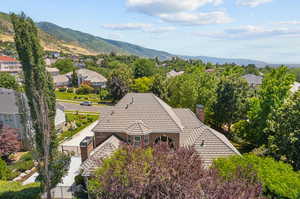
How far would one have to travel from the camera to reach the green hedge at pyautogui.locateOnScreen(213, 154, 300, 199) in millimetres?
11922

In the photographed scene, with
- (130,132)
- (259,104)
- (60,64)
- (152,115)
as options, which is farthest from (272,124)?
(60,64)

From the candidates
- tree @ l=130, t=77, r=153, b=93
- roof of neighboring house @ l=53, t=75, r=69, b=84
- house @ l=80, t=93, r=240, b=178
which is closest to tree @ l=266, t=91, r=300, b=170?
house @ l=80, t=93, r=240, b=178

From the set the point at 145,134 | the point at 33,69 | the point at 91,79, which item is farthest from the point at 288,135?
the point at 91,79

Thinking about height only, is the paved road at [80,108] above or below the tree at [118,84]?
below

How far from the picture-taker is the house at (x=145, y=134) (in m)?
17.8

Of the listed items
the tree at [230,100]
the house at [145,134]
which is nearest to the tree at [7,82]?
the house at [145,134]

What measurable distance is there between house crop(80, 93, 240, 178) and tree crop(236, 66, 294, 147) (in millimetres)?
8546

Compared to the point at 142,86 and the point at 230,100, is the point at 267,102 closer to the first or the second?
the point at 230,100

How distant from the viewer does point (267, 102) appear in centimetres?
2478

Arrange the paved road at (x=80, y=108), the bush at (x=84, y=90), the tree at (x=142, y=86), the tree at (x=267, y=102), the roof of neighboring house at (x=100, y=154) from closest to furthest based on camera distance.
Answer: the roof of neighboring house at (x=100, y=154), the tree at (x=267, y=102), the paved road at (x=80, y=108), the tree at (x=142, y=86), the bush at (x=84, y=90)

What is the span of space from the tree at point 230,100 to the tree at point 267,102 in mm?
3899

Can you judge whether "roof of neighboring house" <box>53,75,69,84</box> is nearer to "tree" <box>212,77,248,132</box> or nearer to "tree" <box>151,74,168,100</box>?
"tree" <box>151,74,168,100</box>

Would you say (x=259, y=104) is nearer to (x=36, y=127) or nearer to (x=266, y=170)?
(x=266, y=170)

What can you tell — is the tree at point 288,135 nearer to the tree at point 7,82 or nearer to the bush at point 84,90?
the tree at point 7,82
